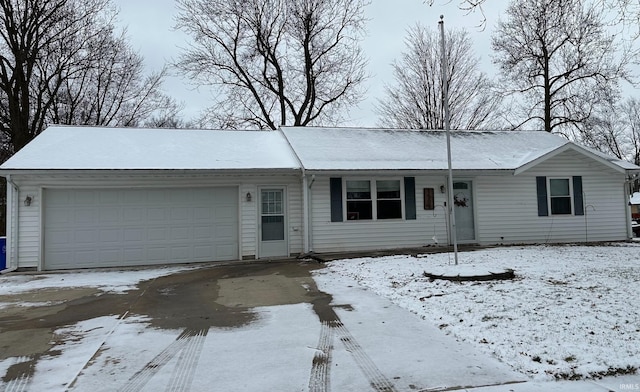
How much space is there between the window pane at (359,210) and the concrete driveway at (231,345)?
5.18 metres

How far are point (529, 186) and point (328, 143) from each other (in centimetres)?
664

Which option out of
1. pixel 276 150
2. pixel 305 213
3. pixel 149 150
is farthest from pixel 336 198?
pixel 149 150

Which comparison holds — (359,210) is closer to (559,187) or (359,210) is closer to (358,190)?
(358,190)

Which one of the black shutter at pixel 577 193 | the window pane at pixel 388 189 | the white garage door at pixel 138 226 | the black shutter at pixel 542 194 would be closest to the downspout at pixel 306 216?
the white garage door at pixel 138 226

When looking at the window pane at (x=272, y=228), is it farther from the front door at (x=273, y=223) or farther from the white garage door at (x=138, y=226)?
the white garage door at (x=138, y=226)

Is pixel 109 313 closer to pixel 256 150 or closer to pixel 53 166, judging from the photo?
pixel 53 166

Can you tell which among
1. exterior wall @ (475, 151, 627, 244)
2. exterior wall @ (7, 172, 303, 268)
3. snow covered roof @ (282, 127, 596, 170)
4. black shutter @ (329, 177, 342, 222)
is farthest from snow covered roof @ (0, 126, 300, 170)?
exterior wall @ (475, 151, 627, 244)

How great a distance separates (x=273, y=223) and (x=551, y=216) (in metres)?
9.03

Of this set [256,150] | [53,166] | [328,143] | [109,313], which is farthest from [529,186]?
[53,166]

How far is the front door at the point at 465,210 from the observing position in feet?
42.7

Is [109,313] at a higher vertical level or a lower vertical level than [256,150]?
lower

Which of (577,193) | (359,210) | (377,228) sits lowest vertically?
(377,228)

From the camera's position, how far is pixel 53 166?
10.0 metres

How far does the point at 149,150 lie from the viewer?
11.8 metres
